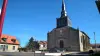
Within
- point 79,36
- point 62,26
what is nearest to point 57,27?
point 62,26

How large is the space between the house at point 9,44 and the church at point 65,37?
1528cm

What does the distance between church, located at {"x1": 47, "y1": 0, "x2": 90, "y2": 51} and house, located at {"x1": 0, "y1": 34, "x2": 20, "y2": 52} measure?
1528 cm

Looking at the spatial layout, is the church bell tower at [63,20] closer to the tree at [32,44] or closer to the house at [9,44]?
the tree at [32,44]

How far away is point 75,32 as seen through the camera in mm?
68875

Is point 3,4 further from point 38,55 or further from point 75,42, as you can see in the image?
point 75,42

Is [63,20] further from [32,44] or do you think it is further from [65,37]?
[32,44]

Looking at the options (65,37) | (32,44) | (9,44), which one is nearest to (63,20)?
(65,37)

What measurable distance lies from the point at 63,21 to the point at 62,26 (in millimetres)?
2490

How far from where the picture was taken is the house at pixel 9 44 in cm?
5828

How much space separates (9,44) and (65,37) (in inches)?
900

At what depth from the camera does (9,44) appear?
202 ft

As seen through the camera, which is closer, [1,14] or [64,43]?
[1,14]

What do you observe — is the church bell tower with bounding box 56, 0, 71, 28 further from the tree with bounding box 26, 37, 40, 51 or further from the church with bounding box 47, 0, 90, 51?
the tree with bounding box 26, 37, 40, 51

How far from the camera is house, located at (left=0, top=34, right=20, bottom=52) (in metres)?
58.3
